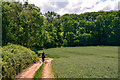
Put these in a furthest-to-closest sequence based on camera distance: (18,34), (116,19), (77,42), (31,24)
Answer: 1. (116,19)
2. (77,42)
3. (31,24)
4. (18,34)

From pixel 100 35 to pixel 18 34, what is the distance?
206 ft

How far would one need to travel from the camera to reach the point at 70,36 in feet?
243

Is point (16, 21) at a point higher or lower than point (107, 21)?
lower

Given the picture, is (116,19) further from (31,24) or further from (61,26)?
(31,24)

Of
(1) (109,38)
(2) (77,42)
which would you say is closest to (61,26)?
(2) (77,42)

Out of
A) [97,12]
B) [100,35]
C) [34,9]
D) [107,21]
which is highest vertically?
[97,12]

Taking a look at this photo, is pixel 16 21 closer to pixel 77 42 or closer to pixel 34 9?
pixel 34 9

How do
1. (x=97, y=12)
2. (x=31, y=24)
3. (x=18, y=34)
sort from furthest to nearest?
(x=97, y=12) → (x=31, y=24) → (x=18, y=34)

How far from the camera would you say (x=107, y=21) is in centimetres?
8012

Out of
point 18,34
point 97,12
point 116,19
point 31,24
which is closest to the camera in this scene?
point 18,34

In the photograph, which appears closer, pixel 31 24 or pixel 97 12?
pixel 31 24

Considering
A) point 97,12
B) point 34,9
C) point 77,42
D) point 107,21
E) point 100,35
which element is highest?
point 97,12

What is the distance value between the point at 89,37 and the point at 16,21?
183 feet

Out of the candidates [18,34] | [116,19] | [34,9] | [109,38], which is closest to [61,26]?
[109,38]
